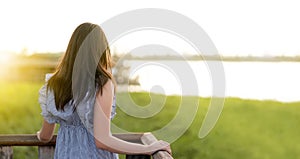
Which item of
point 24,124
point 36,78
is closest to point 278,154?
point 24,124

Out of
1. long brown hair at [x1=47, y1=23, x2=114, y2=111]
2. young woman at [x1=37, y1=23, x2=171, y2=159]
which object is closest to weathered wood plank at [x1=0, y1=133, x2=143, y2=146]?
young woman at [x1=37, y1=23, x2=171, y2=159]

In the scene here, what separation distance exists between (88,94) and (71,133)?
0.32 meters

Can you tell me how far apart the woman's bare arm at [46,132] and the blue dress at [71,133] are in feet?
0.39

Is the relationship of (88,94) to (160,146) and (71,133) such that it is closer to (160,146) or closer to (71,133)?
(71,133)

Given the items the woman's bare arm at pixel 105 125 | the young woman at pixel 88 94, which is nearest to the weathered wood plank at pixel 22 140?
the young woman at pixel 88 94

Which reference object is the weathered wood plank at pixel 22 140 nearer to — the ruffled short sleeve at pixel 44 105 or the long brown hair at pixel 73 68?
the ruffled short sleeve at pixel 44 105

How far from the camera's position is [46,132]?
125 inches

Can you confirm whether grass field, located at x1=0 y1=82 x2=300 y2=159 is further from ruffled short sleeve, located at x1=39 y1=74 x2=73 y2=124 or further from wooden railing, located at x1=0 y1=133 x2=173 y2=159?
ruffled short sleeve, located at x1=39 y1=74 x2=73 y2=124

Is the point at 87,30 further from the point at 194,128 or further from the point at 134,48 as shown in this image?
the point at 194,128

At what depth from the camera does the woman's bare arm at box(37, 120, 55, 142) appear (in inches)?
122

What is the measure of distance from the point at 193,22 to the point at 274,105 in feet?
32.4

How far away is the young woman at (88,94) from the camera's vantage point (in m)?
2.60

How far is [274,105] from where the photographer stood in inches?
480

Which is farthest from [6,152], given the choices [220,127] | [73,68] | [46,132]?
[220,127]
